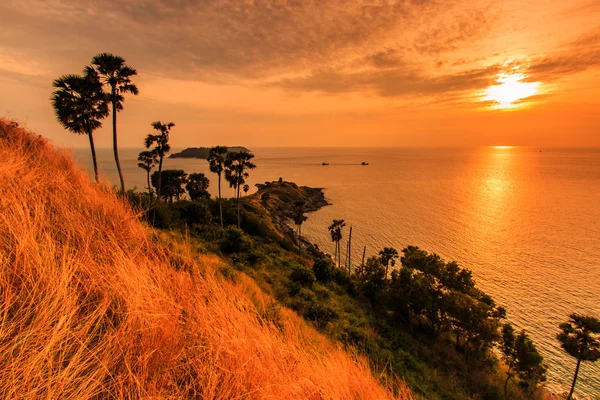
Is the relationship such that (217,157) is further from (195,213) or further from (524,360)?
(524,360)

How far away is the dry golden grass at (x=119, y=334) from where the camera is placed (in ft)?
6.19

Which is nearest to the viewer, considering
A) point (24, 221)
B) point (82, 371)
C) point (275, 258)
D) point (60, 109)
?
point (82, 371)

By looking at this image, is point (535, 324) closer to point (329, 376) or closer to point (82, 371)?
point (329, 376)

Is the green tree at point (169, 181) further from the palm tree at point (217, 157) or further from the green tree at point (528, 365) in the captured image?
the green tree at point (528, 365)

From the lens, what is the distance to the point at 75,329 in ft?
7.10

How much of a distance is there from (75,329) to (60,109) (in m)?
25.9

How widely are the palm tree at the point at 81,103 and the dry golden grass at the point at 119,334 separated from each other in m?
21.4

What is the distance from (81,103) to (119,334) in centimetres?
2646

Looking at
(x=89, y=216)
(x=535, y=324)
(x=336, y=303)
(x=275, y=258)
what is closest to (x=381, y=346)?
(x=336, y=303)

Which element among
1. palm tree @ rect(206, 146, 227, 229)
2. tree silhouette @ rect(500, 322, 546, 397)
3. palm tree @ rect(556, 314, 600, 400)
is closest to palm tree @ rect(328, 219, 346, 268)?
palm tree @ rect(206, 146, 227, 229)

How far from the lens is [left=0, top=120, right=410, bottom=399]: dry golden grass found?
1.89 metres

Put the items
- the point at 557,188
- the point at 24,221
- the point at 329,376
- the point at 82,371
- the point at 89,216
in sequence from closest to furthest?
the point at 82,371
the point at 329,376
the point at 24,221
the point at 89,216
the point at 557,188

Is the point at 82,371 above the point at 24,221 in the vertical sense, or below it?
below

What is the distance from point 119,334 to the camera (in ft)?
7.34
